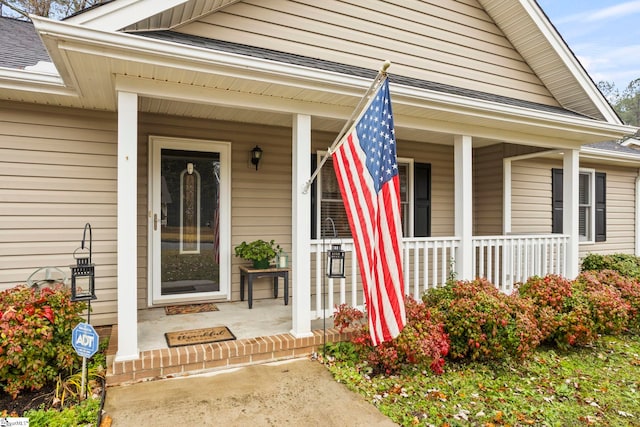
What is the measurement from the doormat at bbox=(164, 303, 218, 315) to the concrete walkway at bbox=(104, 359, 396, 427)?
147 centimetres

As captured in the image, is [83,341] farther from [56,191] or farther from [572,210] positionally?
[572,210]

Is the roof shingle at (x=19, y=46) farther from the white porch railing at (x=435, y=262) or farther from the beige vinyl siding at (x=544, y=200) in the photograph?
the beige vinyl siding at (x=544, y=200)

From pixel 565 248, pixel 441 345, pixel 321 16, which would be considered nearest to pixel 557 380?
pixel 441 345

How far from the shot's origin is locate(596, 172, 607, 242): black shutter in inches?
323

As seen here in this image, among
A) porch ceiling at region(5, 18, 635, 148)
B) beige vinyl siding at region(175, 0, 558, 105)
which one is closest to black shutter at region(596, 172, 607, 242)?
beige vinyl siding at region(175, 0, 558, 105)

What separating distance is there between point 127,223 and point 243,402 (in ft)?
5.60

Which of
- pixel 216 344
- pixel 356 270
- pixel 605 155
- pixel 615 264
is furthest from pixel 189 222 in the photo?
pixel 605 155

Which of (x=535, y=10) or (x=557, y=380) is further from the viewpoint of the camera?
(x=535, y=10)

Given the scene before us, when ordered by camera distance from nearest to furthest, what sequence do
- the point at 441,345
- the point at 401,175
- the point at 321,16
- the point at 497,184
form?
the point at 441,345 < the point at 321,16 < the point at 401,175 < the point at 497,184

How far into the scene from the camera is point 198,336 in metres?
3.83

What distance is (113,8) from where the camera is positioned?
311 centimetres

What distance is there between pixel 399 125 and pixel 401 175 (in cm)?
205

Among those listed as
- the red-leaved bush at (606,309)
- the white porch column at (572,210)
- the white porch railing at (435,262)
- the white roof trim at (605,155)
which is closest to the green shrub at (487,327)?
the white porch railing at (435,262)

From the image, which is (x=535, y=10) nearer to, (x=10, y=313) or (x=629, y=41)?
(x=10, y=313)
